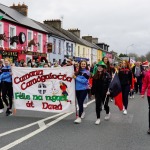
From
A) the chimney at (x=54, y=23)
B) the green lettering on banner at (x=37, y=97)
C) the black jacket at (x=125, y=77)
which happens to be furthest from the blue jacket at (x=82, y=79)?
the chimney at (x=54, y=23)

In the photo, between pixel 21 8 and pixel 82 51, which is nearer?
pixel 21 8

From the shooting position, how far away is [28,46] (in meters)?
30.5

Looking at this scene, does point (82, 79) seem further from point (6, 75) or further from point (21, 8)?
point (21, 8)

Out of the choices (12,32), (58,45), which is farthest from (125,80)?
(58,45)

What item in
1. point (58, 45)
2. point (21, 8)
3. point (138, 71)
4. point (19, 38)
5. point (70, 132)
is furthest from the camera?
point (58, 45)

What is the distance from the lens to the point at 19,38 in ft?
96.0

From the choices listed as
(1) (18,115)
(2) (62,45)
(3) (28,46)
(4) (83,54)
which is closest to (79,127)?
(1) (18,115)

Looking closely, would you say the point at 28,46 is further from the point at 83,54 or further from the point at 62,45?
the point at 83,54

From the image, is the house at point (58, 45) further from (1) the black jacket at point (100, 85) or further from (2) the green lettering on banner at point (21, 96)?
(1) the black jacket at point (100, 85)

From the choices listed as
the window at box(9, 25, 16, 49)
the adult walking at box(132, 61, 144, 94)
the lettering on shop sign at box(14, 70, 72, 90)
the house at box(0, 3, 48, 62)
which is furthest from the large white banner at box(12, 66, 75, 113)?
the window at box(9, 25, 16, 49)

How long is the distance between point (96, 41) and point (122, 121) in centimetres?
6609

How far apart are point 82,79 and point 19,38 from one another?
20731 millimetres

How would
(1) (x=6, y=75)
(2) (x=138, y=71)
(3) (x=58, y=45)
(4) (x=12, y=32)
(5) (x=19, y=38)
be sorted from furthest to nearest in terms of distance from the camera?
(3) (x=58, y=45)
(5) (x=19, y=38)
(4) (x=12, y=32)
(2) (x=138, y=71)
(1) (x=6, y=75)

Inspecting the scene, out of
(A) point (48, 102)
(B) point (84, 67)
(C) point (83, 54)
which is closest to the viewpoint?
(B) point (84, 67)
